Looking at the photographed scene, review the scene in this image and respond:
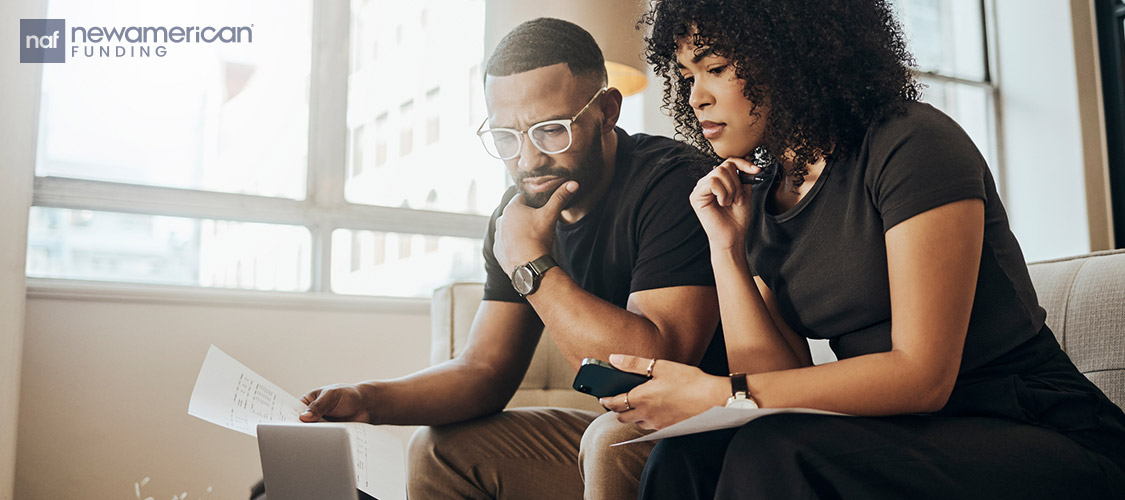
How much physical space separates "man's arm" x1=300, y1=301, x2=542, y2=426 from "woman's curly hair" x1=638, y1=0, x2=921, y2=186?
630 millimetres

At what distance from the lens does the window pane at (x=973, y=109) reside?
177 inches

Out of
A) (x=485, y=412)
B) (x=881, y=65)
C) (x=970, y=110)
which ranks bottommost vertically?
(x=485, y=412)

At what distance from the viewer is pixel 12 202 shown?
2191 mm

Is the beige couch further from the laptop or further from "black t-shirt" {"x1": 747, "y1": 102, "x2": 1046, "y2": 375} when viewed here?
the laptop

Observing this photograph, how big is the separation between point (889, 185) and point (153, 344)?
7.06 feet

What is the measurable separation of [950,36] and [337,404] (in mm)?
4264

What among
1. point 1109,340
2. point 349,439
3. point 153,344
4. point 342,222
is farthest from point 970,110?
point 349,439

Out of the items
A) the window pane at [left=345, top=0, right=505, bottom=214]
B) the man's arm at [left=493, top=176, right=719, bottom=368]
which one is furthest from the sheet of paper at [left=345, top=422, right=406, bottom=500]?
the window pane at [left=345, top=0, right=505, bottom=214]

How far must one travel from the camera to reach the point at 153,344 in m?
2.43

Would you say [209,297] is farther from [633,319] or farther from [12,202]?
[633,319]

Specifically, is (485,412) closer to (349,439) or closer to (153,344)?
(349,439)

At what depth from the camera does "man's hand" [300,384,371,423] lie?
128 cm

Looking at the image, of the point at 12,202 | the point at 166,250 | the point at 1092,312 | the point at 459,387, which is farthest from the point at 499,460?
the point at 166,250

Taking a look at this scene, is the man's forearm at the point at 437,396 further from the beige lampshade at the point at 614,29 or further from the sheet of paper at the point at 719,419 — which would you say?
the beige lampshade at the point at 614,29
